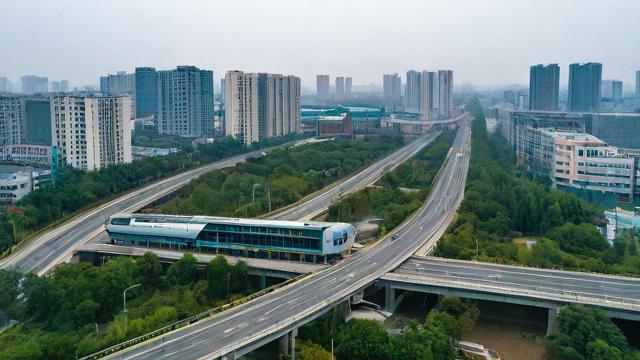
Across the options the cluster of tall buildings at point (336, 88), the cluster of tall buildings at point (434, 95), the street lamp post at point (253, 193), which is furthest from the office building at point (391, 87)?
the street lamp post at point (253, 193)

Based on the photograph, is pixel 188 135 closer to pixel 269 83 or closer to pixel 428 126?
pixel 269 83

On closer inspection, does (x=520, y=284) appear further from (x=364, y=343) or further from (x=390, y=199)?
(x=390, y=199)

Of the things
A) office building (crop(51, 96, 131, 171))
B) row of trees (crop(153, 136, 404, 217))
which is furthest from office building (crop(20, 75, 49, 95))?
row of trees (crop(153, 136, 404, 217))

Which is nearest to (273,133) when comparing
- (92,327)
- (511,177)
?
(511,177)

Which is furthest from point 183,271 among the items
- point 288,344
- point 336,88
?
point 336,88

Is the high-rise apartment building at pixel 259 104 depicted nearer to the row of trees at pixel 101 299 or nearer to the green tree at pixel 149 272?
the green tree at pixel 149 272
